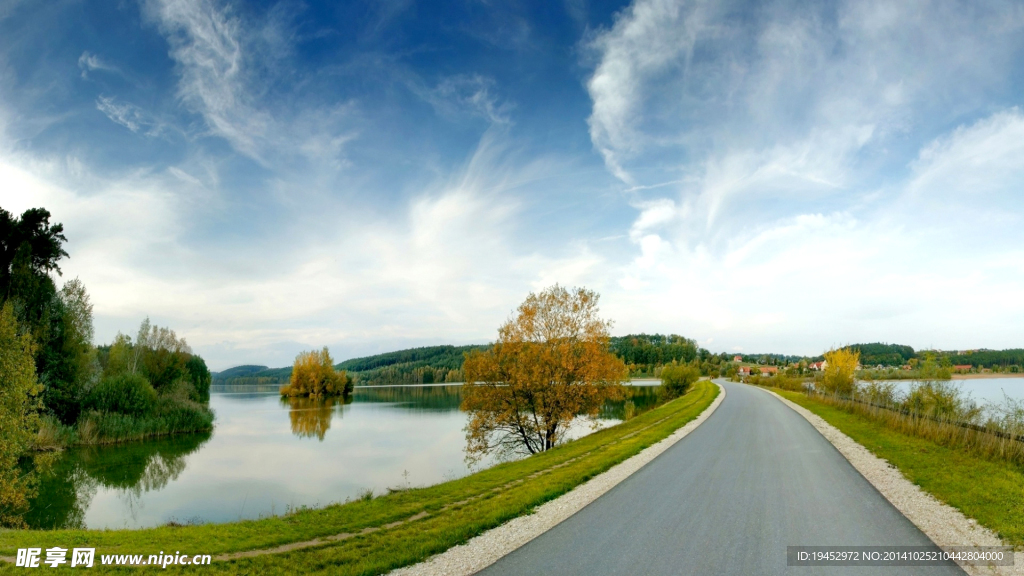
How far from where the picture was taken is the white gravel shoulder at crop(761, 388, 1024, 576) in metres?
7.18

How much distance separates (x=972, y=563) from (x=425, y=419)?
141 ft

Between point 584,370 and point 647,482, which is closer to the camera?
point 647,482

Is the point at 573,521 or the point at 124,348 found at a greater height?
the point at 124,348

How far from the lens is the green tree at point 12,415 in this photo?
47.1ft

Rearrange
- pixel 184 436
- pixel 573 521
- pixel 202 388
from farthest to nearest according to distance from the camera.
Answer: pixel 202 388 < pixel 184 436 < pixel 573 521

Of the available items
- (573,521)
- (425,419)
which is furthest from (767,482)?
(425,419)

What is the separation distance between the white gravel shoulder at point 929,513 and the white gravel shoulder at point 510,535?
5.48m

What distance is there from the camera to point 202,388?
7475 centimetres

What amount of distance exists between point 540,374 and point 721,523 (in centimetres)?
1852

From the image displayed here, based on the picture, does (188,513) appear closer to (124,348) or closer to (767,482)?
(767,482)

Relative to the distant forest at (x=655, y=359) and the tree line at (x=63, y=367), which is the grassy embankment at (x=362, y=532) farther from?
the distant forest at (x=655, y=359)

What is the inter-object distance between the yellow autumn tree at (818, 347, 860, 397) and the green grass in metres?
20.6

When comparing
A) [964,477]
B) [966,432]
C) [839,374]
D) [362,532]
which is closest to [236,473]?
[362,532]

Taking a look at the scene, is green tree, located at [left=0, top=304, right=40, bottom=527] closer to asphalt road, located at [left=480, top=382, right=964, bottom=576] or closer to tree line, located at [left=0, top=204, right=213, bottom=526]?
tree line, located at [left=0, top=204, right=213, bottom=526]
